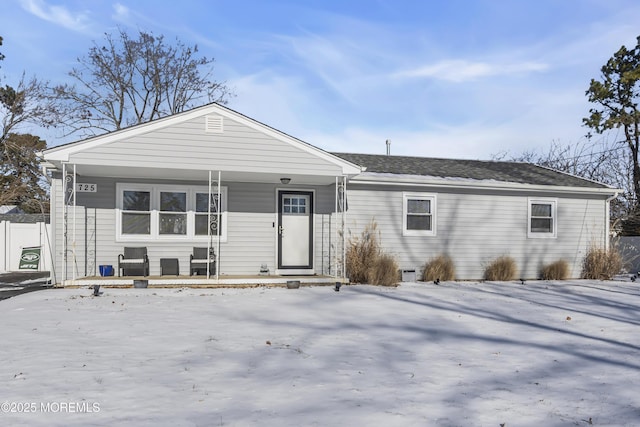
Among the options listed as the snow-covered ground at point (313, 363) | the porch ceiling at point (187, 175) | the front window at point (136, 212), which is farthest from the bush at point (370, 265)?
the front window at point (136, 212)

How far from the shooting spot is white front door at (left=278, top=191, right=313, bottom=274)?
12367mm

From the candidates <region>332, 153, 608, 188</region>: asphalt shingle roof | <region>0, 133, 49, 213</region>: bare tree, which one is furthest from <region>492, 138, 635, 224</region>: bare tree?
<region>0, 133, 49, 213</region>: bare tree

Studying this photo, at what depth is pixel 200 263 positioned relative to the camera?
11484 mm

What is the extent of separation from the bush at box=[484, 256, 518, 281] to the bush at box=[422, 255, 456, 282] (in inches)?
44.3

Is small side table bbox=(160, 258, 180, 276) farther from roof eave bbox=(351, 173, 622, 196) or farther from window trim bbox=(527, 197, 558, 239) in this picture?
window trim bbox=(527, 197, 558, 239)

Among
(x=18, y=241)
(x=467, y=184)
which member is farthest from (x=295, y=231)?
(x=18, y=241)

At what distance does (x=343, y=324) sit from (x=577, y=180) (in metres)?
11.5

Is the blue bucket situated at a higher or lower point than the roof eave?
lower

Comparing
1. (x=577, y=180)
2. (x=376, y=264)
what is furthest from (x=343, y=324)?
(x=577, y=180)

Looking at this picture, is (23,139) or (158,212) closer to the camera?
(158,212)

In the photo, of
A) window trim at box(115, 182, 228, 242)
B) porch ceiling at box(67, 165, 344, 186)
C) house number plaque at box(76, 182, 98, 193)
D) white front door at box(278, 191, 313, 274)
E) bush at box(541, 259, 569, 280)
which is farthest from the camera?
bush at box(541, 259, 569, 280)

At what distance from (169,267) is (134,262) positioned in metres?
0.81

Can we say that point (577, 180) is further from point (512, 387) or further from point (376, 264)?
point (512, 387)

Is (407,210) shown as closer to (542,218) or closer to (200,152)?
(542,218)
